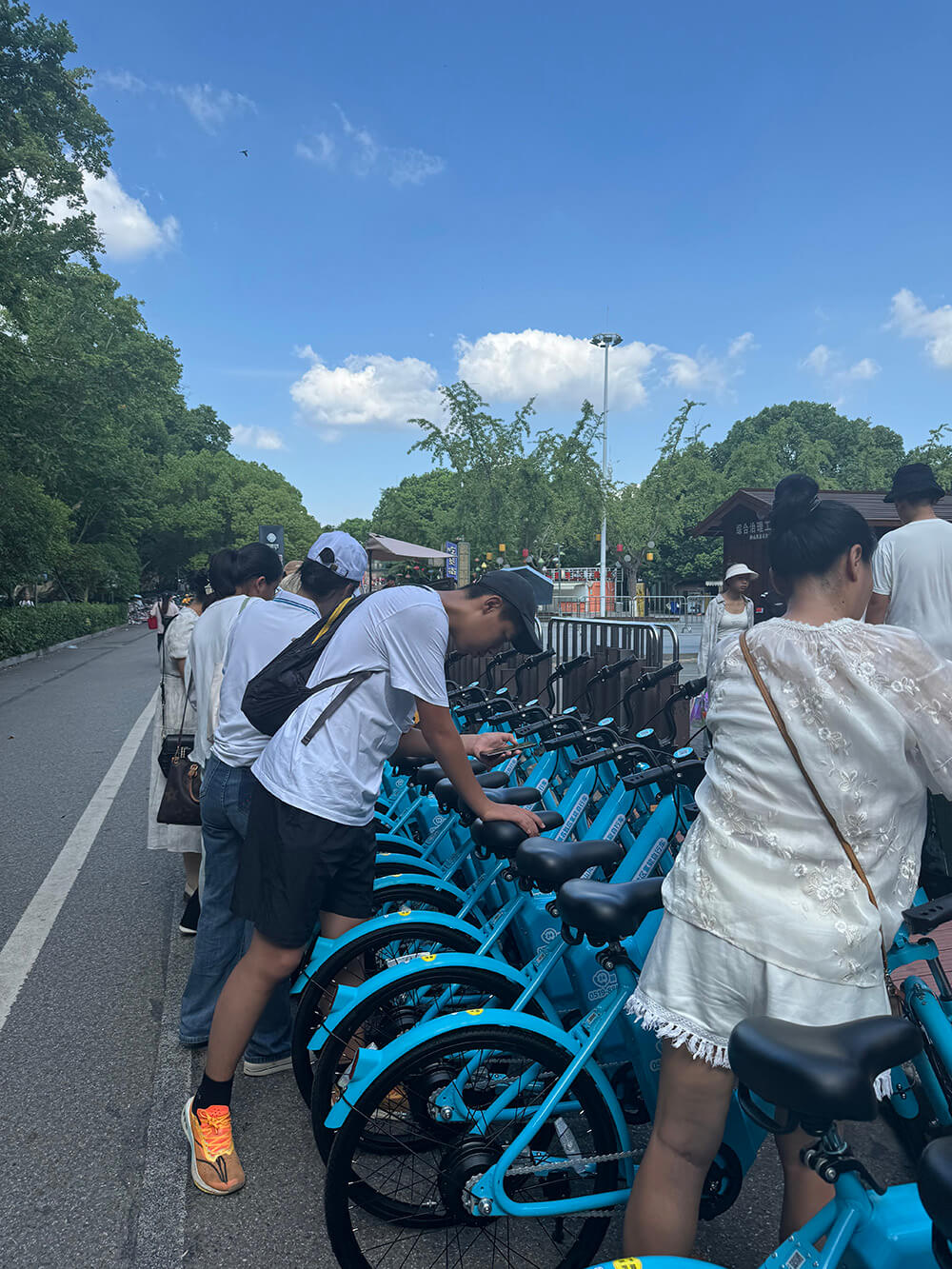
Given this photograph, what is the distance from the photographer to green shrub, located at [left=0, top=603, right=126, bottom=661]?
19.2 meters

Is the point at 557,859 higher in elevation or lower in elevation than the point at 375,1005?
higher

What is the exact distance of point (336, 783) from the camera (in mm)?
2389

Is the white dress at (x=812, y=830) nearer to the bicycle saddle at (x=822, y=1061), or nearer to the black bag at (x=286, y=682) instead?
the bicycle saddle at (x=822, y=1061)

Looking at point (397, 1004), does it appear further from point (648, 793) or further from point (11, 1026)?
point (11, 1026)

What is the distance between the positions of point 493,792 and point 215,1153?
136 cm

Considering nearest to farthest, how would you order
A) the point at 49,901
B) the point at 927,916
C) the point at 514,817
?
1. the point at 927,916
2. the point at 514,817
3. the point at 49,901

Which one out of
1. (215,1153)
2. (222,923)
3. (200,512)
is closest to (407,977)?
(215,1153)

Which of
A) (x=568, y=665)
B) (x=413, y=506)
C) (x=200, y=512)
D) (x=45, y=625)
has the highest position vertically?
(x=413, y=506)

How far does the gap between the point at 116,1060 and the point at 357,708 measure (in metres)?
1.92

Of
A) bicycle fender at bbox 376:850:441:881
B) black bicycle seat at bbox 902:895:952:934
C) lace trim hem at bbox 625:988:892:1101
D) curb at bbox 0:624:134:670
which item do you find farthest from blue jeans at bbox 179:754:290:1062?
curb at bbox 0:624:134:670

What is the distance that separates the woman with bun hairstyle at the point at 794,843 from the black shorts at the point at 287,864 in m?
1.00

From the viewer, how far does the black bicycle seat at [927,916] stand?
5.35 ft

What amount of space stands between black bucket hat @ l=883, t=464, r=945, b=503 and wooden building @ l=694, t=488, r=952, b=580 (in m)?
12.8

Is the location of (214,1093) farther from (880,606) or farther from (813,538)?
(880,606)
